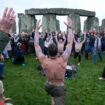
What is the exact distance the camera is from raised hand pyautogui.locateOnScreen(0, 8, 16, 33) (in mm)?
4783

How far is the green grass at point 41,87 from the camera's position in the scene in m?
12.8

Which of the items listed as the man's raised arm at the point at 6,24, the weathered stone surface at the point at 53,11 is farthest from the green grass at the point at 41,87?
the weathered stone surface at the point at 53,11

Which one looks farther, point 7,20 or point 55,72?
point 55,72

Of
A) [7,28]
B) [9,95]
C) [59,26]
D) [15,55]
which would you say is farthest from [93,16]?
[7,28]

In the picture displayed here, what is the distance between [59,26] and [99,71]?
964 inches

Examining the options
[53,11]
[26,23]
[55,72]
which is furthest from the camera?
[53,11]

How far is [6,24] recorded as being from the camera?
15.8ft

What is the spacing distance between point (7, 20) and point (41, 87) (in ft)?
34.3

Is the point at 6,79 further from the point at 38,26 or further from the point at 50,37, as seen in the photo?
the point at 50,37

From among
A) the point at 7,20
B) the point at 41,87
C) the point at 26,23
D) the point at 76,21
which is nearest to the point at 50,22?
the point at 26,23

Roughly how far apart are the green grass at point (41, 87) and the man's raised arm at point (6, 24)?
7.68 meters

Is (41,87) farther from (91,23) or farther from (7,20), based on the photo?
(91,23)

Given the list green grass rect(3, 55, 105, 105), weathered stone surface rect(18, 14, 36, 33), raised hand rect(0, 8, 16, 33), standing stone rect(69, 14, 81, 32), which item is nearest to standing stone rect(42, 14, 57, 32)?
weathered stone surface rect(18, 14, 36, 33)

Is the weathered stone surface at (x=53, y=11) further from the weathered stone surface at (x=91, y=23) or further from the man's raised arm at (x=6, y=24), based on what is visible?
the man's raised arm at (x=6, y=24)
